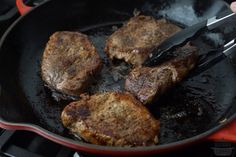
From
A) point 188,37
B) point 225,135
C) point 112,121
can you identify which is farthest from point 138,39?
point 225,135

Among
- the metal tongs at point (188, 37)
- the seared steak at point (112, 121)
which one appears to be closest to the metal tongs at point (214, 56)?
the metal tongs at point (188, 37)

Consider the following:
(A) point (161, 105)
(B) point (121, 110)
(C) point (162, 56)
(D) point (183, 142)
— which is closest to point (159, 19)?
(C) point (162, 56)

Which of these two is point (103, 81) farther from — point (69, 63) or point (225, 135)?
point (225, 135)

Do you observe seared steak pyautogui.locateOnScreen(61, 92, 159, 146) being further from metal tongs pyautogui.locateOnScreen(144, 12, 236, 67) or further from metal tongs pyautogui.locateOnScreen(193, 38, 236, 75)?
metal tongs pyautogui.locateOnScreen(193, 38, 236, 75)

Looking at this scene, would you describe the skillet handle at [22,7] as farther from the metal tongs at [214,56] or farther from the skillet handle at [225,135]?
the skillet handle at [225,135]

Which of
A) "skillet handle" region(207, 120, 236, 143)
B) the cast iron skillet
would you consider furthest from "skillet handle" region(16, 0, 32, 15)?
"skillet handle" region(207, 120, 236, 143)
